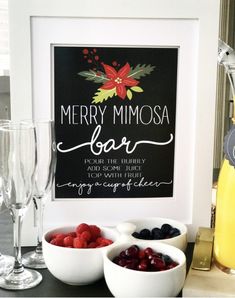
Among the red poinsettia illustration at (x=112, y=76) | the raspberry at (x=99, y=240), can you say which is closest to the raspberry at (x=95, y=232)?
the raspberry at (x=99, y=240)

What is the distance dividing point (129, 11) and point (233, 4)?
272 centimetres

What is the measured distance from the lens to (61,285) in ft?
2.25

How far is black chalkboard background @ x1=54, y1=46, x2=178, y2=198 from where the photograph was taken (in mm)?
814

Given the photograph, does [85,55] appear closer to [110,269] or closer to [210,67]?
[210,67]

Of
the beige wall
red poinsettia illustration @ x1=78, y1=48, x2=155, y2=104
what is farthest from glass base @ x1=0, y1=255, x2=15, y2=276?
the beige wall

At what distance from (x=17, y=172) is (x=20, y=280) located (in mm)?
157

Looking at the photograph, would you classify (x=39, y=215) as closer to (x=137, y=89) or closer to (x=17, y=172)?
(x=17, y=172)

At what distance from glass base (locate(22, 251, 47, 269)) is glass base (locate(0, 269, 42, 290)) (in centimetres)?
3

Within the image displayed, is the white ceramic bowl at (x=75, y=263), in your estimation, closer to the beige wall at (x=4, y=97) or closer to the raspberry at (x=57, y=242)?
the raspberry at (x=57, y=242)

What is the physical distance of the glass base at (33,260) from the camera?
75 cm

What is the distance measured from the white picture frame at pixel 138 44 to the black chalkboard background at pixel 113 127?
0.01 meters

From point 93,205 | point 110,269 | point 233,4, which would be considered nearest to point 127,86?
point 93,205

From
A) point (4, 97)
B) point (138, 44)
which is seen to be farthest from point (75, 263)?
point (4, 97)

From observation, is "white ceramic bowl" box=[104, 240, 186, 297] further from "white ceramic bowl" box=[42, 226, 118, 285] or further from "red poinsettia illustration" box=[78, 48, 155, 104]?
"red poinsettia illustration" box=[78, 48, 155, 104]
